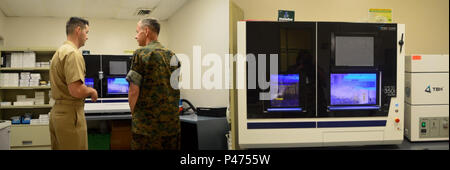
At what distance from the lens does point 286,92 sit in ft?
8.23

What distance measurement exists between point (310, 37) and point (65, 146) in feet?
6.79

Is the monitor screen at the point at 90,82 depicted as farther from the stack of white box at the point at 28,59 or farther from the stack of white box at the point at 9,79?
the stack of white box at the point at 9,79

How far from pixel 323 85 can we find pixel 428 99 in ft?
3.14

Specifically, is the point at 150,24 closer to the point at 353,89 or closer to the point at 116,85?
the point at 353,89

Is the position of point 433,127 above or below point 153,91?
below

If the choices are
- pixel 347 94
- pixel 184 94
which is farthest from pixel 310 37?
pixel 184 94

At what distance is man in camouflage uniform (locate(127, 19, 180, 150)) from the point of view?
2256 mm

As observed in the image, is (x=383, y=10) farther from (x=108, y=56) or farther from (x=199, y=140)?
(x=108, y=56)

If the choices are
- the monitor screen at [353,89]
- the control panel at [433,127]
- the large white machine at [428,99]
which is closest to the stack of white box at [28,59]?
the monitor screen at [353,89]

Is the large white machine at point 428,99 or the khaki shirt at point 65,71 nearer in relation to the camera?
the khaki shirt at point 65,71

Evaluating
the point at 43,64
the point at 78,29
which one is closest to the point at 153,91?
the point at 78,29

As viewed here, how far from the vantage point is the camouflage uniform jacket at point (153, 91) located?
2252 mm

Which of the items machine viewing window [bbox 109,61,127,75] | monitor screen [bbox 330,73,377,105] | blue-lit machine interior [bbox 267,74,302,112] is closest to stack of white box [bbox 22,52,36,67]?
machine viewing window [bbox 109,61,127,75]

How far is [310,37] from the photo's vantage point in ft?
8.18
